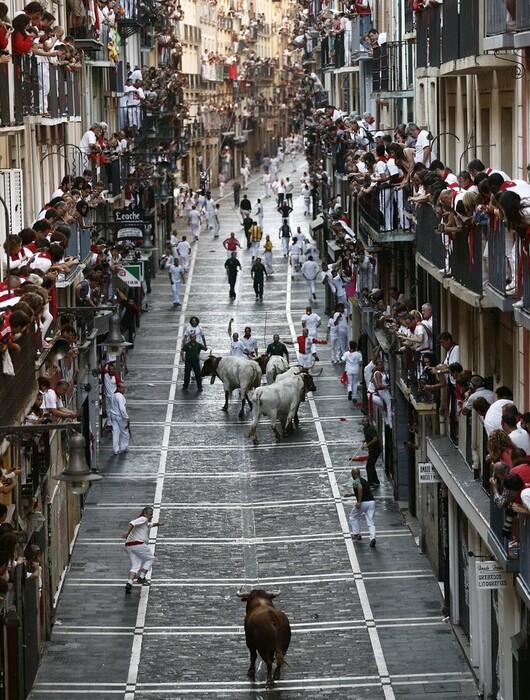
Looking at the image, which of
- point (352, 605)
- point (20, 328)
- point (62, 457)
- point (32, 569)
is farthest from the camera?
point (62, 457)

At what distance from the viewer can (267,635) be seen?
2814cm

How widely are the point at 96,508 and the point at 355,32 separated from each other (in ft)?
81.7

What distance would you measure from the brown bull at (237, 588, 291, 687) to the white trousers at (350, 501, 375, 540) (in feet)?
24.6

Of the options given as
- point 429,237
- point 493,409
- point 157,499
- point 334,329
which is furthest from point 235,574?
point 334,329

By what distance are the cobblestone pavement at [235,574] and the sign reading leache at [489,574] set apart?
12.4 ft

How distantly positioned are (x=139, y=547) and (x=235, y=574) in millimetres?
2281

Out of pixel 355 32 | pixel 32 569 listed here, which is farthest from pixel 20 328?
pixel 355 32

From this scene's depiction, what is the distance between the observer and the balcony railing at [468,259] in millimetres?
25750

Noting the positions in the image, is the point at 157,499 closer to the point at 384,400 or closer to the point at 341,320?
the point at 384,400

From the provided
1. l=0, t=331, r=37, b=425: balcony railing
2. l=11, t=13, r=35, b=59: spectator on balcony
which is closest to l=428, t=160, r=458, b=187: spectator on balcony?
l=11, t=13, r=35, b=59: spectator on balcony

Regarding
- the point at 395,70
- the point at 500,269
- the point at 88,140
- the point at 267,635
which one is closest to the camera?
the point at 500,269

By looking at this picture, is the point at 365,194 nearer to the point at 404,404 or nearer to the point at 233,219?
the point at 404,404

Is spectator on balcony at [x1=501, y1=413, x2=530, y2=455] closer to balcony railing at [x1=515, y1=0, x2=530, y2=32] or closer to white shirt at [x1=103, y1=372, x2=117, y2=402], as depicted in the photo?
balcony railing at [x1=515, y1=0, x2=530, y2=32]

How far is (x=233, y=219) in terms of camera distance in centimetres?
10006
